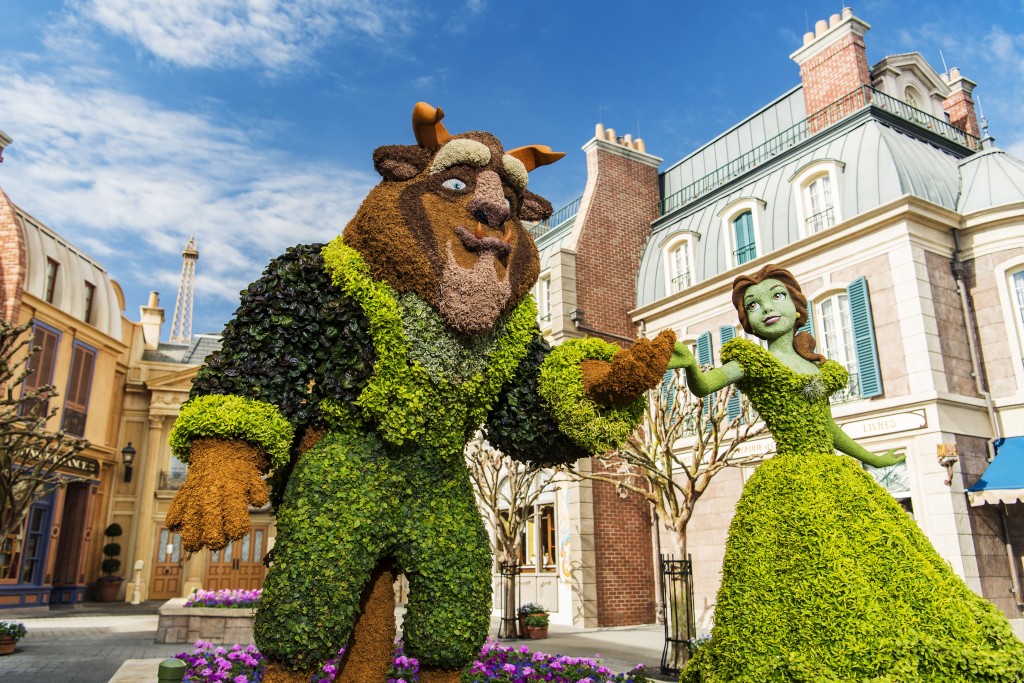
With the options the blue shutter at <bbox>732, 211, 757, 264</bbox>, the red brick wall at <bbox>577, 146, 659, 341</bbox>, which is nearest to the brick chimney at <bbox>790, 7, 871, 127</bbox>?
the blue shutter at <bbox>732, 211, 757, 264</bbox>

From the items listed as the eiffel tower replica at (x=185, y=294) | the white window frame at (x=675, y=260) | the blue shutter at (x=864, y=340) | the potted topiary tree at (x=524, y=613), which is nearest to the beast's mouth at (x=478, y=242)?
the blue shutter at (x=864, y=340)

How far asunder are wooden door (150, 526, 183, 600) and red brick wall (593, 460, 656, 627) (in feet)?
49.7

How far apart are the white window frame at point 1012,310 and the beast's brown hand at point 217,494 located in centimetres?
1215

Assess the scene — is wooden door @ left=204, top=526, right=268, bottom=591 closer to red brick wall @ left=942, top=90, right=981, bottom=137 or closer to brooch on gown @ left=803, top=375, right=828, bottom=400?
brooch on gown @ left=803, top=375, right=828, bottom=400

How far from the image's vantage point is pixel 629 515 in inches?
612

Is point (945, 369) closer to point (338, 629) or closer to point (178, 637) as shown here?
point (338, 629)

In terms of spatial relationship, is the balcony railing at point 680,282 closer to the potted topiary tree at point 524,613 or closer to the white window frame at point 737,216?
the white window frame at point 737,216

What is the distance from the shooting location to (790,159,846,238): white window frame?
12852 mm

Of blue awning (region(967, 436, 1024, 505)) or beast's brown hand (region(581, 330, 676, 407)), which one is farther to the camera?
blue awning (region(967, 436, 1024, 505))

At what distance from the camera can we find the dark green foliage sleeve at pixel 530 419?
451 centimetres

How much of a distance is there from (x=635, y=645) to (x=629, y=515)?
406 cm

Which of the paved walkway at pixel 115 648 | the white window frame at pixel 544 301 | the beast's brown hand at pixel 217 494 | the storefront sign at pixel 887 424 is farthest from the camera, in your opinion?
the white window frame at pixel 544 301

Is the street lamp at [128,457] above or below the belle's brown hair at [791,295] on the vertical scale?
above

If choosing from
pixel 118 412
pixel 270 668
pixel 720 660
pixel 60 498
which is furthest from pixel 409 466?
pixel 118 412
